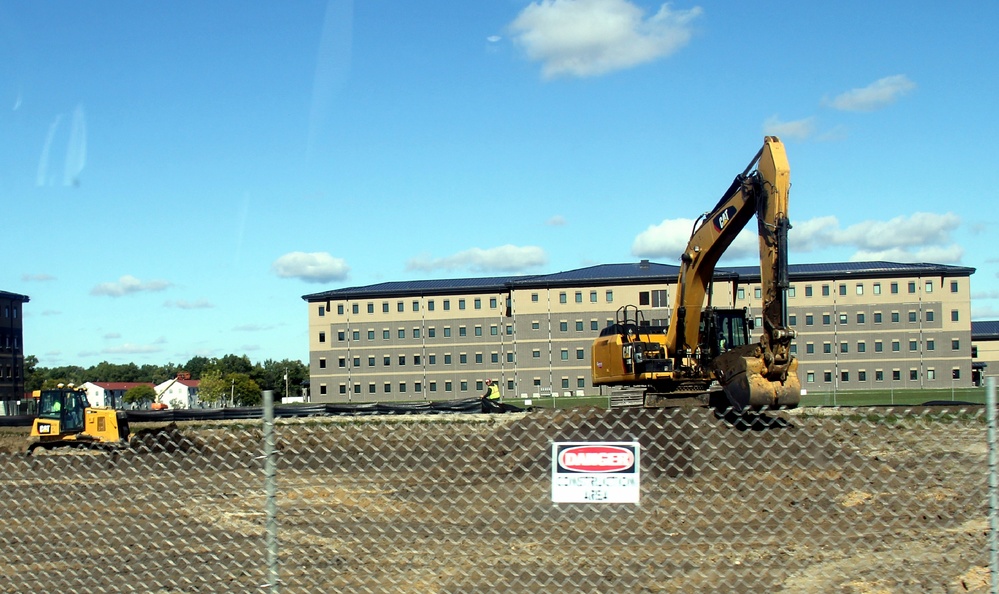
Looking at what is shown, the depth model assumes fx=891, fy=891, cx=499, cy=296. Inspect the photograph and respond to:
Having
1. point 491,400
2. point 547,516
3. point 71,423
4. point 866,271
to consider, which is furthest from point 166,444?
point 866,271

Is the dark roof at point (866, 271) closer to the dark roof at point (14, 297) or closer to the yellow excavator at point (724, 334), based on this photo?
the yellow excavator at point (724, 334)

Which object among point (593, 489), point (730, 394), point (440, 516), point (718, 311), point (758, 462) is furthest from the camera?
point (718, 311)

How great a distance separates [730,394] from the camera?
17.8 meters

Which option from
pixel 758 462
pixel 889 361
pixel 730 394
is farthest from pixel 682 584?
pixel 889 361

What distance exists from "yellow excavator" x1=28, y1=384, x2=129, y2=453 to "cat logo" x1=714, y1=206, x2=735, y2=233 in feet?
61.0

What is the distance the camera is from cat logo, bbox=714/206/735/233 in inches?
767

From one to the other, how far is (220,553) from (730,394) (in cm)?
1090

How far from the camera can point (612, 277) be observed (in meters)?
75.6

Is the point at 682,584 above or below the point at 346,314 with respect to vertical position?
below

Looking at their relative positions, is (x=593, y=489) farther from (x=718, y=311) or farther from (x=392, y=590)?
(x=718, y=311)

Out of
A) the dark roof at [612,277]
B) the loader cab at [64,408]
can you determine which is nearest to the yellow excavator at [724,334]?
the loader cab at [64,408]

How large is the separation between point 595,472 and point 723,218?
16.1 metres

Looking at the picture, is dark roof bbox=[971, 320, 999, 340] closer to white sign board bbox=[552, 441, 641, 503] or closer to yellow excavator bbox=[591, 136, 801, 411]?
yellow excavator bbox=[591, 136, 801, 411]

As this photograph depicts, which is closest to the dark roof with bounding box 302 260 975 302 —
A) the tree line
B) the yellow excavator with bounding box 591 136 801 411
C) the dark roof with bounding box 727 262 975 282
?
the dark roof with bounding box 727 262 975 282
